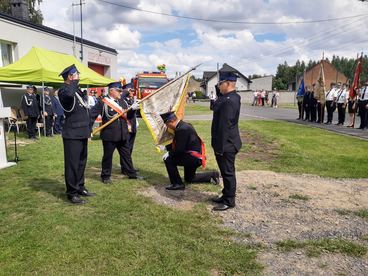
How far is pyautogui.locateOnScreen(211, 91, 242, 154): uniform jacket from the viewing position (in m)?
5.53

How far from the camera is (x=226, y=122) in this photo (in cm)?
554

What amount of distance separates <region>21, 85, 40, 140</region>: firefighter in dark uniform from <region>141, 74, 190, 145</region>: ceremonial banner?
827cm

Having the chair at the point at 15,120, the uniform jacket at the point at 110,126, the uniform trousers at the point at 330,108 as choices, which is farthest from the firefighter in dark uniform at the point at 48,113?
the uniform trousers at the point at 330,108

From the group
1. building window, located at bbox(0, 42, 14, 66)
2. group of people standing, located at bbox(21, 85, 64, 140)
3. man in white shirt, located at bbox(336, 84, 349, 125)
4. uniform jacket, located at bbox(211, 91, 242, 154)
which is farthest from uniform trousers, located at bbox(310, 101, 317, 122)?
building window, located at bbox(0, 42, 14, 66)

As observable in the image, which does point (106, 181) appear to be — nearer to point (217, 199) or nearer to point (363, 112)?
point (217, 199)

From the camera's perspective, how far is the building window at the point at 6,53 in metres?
18.4

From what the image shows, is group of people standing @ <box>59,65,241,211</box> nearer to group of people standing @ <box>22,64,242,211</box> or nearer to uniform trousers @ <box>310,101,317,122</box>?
A: group of people standing @ <box>22,64,242,211</box>

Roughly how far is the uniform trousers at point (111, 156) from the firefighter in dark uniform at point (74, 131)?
1.03 m

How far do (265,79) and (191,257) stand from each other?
96496 millimetres

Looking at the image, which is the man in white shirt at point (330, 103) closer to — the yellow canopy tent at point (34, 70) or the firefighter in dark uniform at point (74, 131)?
the yellow canopy tent at point (34, 70)

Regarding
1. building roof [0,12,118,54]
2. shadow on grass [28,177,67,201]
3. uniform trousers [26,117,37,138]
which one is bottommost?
shadow on grass [28,177,67,201]

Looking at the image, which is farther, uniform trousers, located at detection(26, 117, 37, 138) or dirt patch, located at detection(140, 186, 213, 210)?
uniform trousers, located at detection(26, 117, 37, 138)

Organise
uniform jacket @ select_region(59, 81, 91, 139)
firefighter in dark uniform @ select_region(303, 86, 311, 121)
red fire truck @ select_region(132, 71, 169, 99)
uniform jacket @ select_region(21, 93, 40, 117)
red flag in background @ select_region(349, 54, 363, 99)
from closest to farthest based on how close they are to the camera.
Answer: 1. uniform jacket @ select_region(59, 81, 91, 139)
2. uniform jacket @ select_region(21, 93, 40, 117)
3. red flag in background @ select_region(349, 54, 363, 99)
4. firefighter in dark uniform @ select_region(303, 86, 311, 121)
5. red fire truck @ select_region(132, 71, 169, 99)

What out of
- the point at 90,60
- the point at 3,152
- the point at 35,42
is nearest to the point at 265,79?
the point at 90,60
